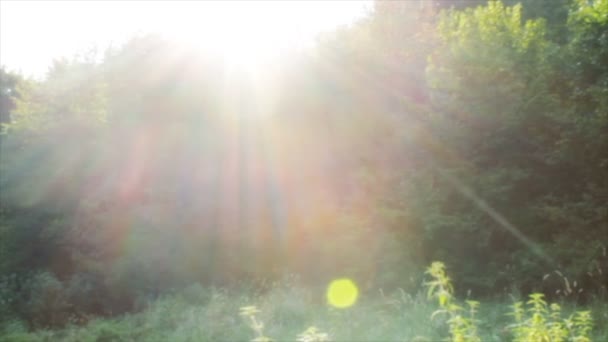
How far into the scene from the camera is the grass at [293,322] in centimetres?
750

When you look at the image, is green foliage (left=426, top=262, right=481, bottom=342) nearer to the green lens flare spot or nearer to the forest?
the forest

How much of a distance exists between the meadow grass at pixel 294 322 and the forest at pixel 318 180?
0.06m

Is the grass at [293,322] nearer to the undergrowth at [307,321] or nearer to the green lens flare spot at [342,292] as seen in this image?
the undergrowth at [307,321]

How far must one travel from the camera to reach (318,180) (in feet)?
49.6

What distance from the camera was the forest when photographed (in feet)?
37.0

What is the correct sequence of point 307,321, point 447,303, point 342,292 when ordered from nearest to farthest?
point 447,303 → point 307,321 → point 342,292

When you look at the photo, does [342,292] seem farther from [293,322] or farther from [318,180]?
[293,322]

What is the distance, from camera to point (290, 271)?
14469 millimetres

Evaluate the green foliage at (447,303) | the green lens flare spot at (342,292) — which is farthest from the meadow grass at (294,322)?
the green foliage at (447,303)

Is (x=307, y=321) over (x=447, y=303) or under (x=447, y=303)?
under

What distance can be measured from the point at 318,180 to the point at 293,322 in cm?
626

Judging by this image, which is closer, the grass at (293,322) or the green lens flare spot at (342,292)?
the grass at (293,322)

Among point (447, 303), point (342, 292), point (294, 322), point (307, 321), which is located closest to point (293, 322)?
point (294, 322)

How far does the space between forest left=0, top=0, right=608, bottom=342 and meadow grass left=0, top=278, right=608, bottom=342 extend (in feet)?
0.21
